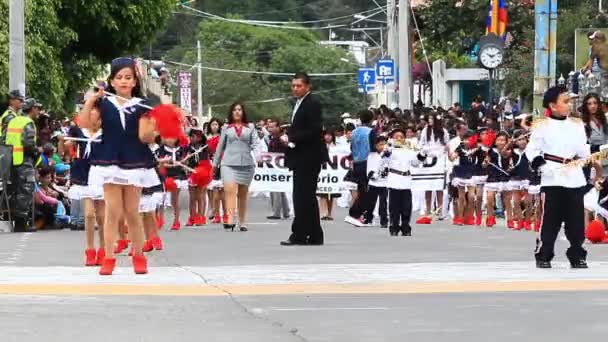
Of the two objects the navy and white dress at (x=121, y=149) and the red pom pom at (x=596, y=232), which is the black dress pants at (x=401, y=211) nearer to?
the red pom pom at (x=596, y=232)

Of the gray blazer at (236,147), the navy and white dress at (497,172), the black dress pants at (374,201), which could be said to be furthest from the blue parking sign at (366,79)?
the gray blazer at (236,147)

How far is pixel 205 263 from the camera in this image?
17.3 m

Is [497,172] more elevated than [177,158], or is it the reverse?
[177,158]

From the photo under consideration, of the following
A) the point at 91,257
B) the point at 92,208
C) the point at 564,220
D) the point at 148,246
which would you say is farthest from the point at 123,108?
the point at 564,220

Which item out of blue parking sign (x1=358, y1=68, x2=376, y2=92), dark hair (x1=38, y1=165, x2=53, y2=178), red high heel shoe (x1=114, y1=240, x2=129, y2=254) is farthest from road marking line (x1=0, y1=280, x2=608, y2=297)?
blue parking sign (x1=358, y1=68, x2=376, y2=92)

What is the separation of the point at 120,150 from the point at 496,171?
12876 mm

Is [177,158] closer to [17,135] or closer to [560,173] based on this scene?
[17,135]

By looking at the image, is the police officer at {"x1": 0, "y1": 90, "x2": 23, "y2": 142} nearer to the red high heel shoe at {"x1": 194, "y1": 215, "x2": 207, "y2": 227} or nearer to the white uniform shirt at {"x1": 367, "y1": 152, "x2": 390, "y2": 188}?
the red high heel shoe at {"x1": 194, "y1": 215, "x2": 207, "y2": 227}

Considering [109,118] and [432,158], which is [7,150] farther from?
[109,118]

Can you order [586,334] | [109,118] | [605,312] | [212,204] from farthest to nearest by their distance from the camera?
[212,204] < [109,118] < [605,312] < [586,334]

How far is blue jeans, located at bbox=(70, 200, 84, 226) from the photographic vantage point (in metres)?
25.7

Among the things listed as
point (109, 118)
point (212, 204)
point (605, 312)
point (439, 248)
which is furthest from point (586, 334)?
point (212, 204)

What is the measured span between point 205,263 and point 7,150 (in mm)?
8807

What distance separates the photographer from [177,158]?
88.0ft
